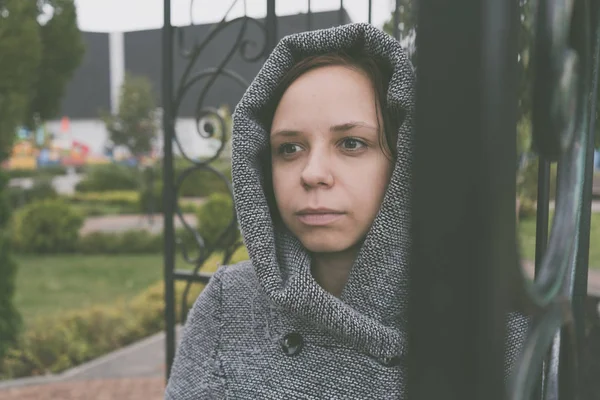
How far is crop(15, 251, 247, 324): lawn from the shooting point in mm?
6605

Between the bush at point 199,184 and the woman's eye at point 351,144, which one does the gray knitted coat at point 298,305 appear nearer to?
the woman's eye at point 351,144

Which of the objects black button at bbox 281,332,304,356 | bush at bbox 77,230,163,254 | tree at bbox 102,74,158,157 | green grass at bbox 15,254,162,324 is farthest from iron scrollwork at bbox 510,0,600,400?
tree at bbox 102,74,158,157

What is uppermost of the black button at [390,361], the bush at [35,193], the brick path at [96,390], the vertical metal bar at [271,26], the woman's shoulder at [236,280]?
the vertical metal bar at [271,26]

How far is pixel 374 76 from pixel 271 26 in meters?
0.86

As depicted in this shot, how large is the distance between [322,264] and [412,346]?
33.7 inches

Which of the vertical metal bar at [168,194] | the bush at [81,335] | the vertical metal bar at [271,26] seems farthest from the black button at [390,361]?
the bush at [81,335]

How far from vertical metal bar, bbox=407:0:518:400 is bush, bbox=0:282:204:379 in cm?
437

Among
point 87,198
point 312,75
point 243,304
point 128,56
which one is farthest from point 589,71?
point 128,56

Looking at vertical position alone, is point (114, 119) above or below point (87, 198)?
above

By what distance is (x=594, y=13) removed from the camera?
673 millimetres

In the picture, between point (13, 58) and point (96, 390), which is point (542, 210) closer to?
point (96, 390)

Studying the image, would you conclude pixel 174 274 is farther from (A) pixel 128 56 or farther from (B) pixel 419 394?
(A) pixel 128 56

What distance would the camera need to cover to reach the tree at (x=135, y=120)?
1427 cm

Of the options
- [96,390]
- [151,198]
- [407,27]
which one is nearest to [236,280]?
[407,27]
